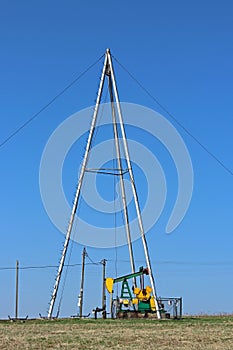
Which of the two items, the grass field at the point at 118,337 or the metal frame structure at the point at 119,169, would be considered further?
the metal frame structure at the point at 119,169

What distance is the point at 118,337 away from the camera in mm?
23906

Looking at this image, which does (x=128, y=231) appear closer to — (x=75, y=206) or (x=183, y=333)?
(x=75, y=206)

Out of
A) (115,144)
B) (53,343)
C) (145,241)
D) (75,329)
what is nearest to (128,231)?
(145,241)

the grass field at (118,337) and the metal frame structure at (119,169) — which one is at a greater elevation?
the metal frame structure at (119,169)

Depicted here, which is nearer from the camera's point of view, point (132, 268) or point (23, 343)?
point (23, 343)

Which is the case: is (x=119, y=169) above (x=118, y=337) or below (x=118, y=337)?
above

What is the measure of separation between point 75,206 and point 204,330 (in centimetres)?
1232

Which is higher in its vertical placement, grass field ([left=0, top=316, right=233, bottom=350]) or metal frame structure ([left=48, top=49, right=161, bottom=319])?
metal frame structure ([left=48, top=49, right=161, bottom=319])

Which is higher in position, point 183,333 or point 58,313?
point 58,313

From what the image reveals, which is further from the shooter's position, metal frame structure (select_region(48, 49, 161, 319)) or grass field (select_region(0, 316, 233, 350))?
Answer: metal frame structure (select_region(48, 49, 161, 319))

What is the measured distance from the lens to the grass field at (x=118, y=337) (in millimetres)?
21578

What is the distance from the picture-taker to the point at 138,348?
828 inches

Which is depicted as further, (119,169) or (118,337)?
(119,169)

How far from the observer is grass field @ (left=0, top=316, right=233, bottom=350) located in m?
21.6
